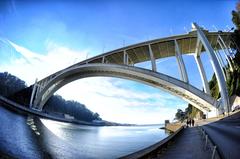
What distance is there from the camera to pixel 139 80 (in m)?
41.6

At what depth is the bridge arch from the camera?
3306cm

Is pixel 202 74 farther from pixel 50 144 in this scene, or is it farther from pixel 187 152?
pixel 187 152

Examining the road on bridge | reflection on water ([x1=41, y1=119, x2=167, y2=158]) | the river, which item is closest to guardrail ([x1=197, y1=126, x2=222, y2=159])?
the road on bridge

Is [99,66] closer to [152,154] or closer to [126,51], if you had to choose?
[126,51]

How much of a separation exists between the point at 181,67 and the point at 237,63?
10.4 metres

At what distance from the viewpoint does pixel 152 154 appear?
6660 mm

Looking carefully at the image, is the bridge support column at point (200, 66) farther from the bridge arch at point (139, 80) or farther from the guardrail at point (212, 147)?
the guardrail at point (212, 147)

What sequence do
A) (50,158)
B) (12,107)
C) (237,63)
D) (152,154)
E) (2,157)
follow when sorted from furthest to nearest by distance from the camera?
(12,107)
(237,63)
(50,158)
(152,154)
(2,157)

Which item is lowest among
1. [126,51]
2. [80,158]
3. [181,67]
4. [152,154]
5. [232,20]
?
[80,158]

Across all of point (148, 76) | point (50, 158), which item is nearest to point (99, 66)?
point (148, 76)

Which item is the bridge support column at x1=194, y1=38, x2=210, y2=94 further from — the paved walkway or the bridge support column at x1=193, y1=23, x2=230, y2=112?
the paved walkway

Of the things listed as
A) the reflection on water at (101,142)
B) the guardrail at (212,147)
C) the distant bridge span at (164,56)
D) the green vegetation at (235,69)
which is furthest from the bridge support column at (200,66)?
the guardrail at (212,147)

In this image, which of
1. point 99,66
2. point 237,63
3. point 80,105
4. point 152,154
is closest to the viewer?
point 152,154

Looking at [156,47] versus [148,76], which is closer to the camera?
[148,76]
